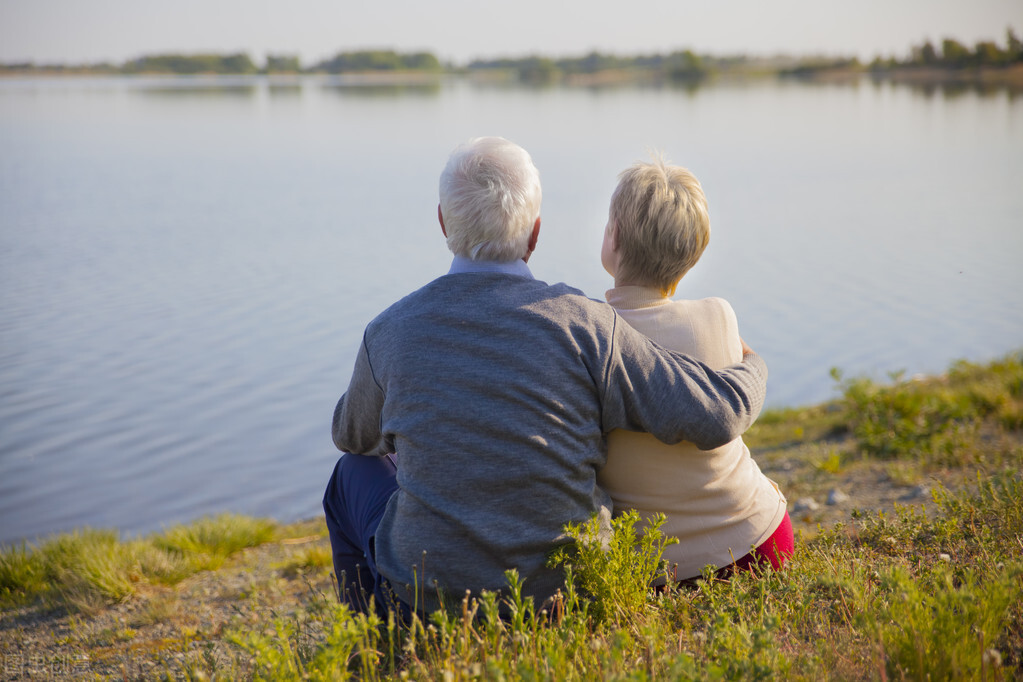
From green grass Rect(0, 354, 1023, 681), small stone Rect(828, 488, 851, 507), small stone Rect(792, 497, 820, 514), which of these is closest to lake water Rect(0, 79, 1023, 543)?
green grass Rect(0, 354, 1023, 681)

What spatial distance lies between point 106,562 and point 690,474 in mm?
3219

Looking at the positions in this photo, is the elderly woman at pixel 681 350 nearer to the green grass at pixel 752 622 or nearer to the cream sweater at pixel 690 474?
the cream sweater at pixel 690 474

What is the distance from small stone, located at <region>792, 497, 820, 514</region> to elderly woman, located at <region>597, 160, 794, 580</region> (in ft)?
6.34

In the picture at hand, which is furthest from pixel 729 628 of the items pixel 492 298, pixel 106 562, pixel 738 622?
pixel 106 562

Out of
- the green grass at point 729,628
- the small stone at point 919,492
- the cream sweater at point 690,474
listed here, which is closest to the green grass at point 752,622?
the green grass at point 729,628

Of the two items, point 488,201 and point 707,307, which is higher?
point 488,201

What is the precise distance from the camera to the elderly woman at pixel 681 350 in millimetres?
2340

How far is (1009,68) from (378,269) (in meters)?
47.0

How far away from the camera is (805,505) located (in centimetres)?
430

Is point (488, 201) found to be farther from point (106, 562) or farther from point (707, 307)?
point (106, 562)

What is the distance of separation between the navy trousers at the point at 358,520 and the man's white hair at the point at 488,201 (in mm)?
785

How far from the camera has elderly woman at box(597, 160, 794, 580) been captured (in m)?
2.34

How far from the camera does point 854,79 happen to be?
222 feet

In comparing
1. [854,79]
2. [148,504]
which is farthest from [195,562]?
[854,79]
